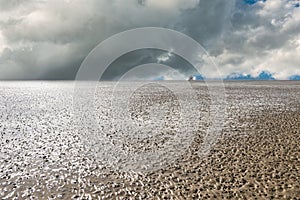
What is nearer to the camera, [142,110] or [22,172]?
[22,172]

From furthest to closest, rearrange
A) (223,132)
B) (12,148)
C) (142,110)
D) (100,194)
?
(142,110)
(223,132)
(12,148)
(100,194)

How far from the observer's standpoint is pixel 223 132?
13.1 m

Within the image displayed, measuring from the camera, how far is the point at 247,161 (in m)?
8.97

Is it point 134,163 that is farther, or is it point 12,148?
point 12,148

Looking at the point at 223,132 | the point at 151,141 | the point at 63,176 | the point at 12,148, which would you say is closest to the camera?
the point at 63,176

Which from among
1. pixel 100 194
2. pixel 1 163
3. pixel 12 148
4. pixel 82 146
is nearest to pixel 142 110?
pixel 82 146

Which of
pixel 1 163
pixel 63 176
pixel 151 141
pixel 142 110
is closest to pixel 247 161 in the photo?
pixel 151 141

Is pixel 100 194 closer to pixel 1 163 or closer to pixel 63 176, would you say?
pixel 63 176

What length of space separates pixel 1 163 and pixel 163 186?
5453mm

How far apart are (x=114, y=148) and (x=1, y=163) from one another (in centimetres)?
392

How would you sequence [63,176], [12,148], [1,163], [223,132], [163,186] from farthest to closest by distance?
[223,132] → [12,148] → [1,163] → [63,176] → [163,186]

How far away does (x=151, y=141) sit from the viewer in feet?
38.0

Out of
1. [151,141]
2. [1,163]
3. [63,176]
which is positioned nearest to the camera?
[63,176]

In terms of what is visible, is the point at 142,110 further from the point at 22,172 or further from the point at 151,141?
the point at 22,172
